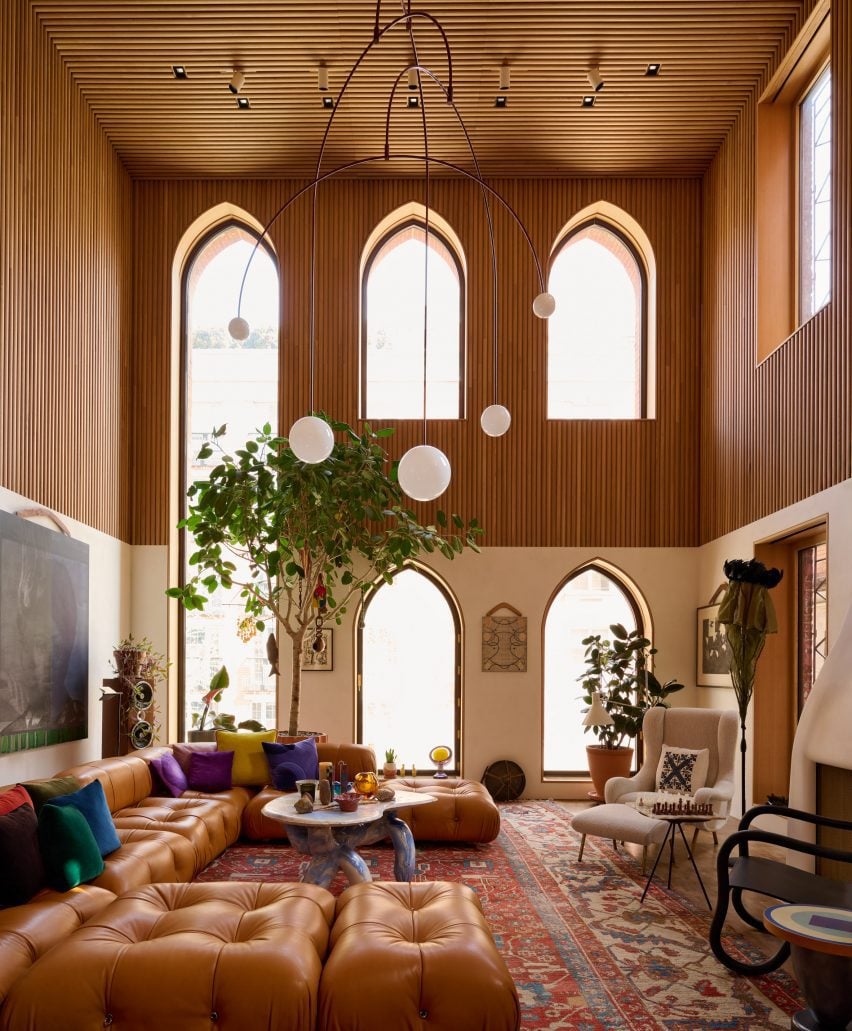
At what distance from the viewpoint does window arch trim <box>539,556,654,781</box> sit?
995 cm

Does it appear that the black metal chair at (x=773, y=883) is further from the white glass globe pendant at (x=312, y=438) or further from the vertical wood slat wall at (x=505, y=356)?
the vertical wood slat wall at (x=505, y=356)

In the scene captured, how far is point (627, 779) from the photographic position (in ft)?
24.4

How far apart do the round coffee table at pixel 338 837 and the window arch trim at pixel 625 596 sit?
12.9 feet

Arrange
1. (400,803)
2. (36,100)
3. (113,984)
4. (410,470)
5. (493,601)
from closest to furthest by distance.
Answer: (113,984) < (410,470) < (400,803) < (36,100) < (493,601)

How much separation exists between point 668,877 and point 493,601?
395cm

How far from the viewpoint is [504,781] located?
9.69m

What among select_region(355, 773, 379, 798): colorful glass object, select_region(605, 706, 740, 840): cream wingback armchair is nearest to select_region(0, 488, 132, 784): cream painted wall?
select_region(355, 773, 379, 798): colorful glass object

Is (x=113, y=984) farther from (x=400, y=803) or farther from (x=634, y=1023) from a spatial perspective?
(x=400, y=803)

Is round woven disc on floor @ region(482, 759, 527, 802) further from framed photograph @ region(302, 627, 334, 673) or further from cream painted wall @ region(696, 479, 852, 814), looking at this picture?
cream painted wall @ region(696, 479, 852, 814)

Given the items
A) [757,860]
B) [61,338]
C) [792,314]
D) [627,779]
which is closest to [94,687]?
[61,338]

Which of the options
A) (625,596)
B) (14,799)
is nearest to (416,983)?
(14,799)

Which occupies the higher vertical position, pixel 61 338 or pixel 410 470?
pixel 61 338

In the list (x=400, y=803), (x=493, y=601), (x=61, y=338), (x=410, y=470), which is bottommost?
(x=400, y=803)

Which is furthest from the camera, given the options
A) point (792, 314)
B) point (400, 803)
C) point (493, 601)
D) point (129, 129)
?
point (493, 601)
